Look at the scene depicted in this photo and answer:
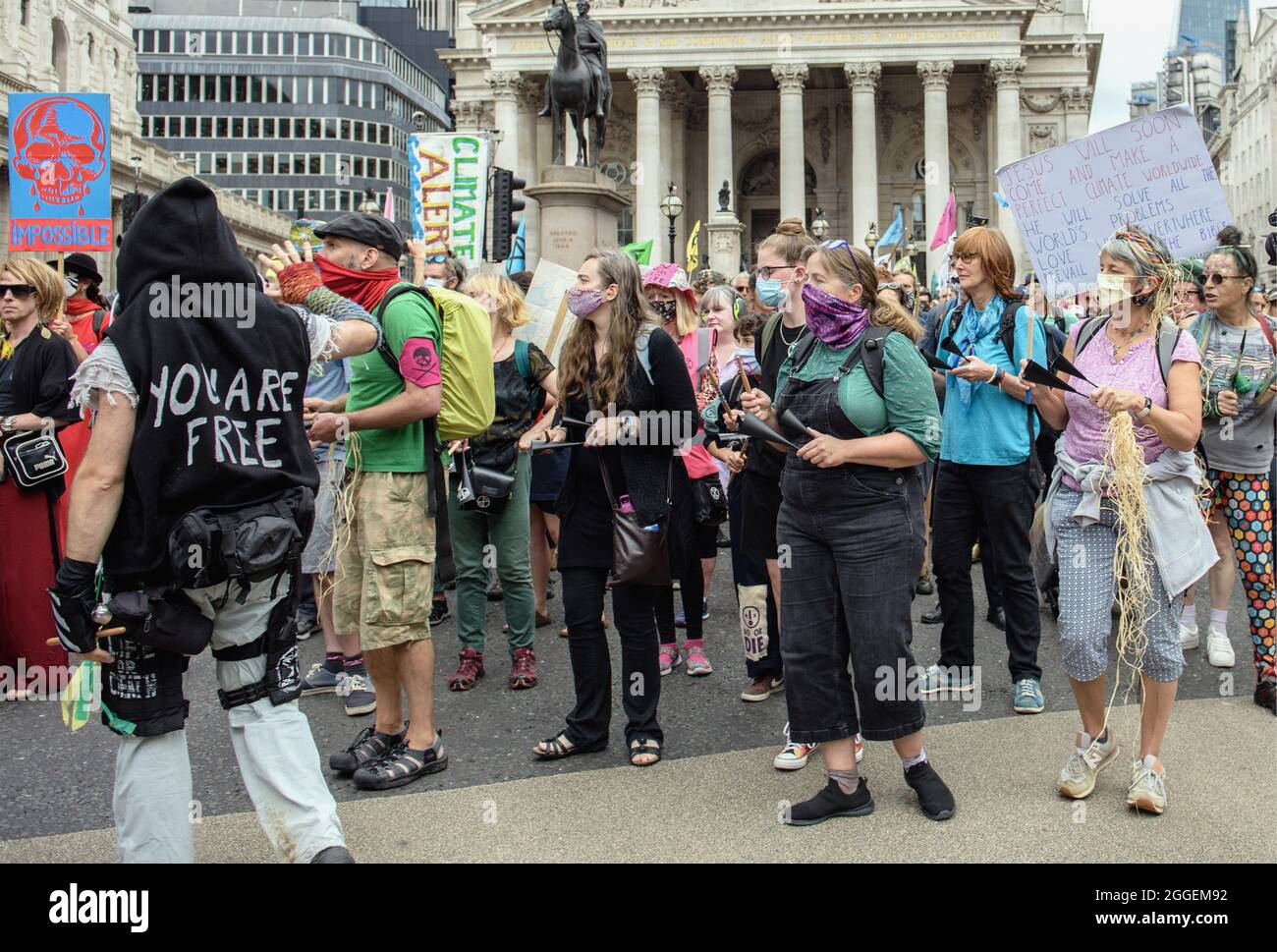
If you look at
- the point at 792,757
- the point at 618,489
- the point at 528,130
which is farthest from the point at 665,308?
the point at 528,130

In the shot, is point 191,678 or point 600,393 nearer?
point 600,393

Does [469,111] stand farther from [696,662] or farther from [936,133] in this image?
[696,662]

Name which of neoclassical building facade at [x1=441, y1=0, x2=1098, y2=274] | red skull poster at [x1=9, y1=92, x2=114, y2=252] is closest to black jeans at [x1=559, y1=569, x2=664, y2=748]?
red skull poster at [x1=9, y1=92, x2=114, y2=252]

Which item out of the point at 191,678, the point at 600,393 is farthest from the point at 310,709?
the point at 600,393

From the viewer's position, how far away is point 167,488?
3344mm

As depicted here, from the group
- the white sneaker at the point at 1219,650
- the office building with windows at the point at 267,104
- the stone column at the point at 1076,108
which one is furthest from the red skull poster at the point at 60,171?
the office building with windows at the point at 267,104

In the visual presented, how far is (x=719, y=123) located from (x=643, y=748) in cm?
4694

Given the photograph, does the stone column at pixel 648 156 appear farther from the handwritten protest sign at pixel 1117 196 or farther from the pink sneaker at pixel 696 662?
the handwritten protest sign at pixel 1117 196

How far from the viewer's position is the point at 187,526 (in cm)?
327

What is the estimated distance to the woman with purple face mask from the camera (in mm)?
4203

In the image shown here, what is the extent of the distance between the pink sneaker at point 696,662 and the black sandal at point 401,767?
2043mm

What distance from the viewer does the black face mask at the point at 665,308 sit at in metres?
6.91
